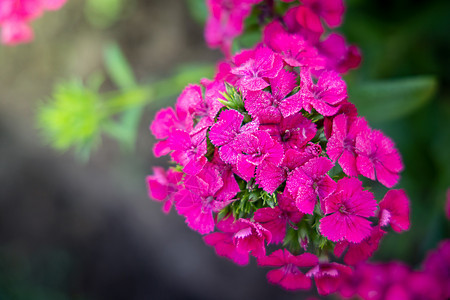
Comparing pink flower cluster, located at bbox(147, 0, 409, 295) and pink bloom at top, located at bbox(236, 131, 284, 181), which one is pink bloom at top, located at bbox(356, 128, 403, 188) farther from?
pink bloom at top, located at bbox(236, 131, 284, 181)

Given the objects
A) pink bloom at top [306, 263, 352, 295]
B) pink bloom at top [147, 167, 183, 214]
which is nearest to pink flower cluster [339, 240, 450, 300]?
pink bloom at top [306, 263, 352, 295]

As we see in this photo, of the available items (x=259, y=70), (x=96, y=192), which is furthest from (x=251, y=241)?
(x=96, y=192)

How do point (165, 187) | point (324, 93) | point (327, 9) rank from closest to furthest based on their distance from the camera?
point (324, 93) → point (165, 187) → point (327, 9)

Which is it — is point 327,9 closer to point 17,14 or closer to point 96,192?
point 17,14

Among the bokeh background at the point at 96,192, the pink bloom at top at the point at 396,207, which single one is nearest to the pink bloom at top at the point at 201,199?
the pink bloom at top at the point at 396,207

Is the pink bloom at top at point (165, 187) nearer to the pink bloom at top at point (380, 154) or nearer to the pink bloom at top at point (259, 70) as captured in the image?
the pink bloom at top at point (259, 70)
